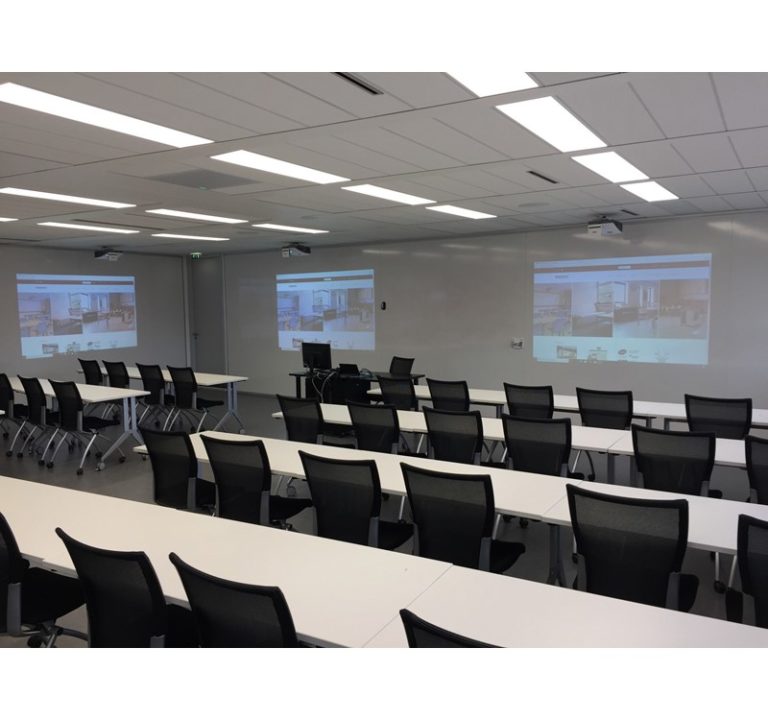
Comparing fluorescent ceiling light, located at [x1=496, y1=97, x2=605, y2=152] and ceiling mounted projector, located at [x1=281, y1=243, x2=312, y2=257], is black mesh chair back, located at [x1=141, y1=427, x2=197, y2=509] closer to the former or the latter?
fluorescent ceiling light, located at [x1=496, y1=97, x2=605, y2=152]

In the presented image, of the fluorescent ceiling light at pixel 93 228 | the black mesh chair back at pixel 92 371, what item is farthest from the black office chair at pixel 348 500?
the black mesh chair back at pixel 92 371

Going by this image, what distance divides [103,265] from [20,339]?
217cm

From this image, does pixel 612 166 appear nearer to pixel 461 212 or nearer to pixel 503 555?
pixel 461 212

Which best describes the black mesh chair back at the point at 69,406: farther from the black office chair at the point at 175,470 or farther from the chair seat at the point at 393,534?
the chair seat at the point at 393,534

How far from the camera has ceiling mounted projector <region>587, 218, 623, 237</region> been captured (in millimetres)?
7570

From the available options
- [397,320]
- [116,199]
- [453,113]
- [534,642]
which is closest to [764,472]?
[534,642]

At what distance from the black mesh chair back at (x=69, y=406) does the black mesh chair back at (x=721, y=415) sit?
6.17 meters

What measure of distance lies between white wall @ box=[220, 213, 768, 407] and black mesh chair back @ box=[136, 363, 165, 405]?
372 centimetres

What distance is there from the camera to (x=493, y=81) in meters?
2.72

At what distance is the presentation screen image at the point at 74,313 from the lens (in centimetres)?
1031

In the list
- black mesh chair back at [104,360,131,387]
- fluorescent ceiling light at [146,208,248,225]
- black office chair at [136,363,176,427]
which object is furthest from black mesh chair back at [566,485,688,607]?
black mesh chair back at [104,360,131,387]
